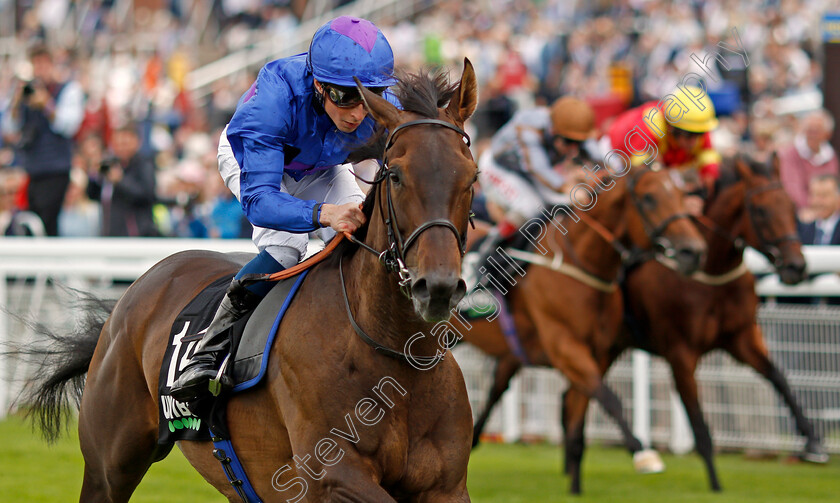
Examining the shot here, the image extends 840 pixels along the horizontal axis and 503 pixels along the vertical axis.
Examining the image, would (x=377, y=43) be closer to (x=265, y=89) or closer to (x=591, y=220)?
(x=265, y=89)

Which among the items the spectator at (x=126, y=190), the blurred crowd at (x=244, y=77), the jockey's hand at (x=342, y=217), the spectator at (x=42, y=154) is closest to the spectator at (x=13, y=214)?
the blurred crowd at (x=244, y=77)

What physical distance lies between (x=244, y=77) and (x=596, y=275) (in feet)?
36.4

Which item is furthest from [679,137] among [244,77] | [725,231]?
[244,77]

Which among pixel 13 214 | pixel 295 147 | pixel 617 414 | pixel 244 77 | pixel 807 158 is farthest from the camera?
pixel 244 77

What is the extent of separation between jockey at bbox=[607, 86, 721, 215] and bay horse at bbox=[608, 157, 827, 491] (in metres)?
0.28

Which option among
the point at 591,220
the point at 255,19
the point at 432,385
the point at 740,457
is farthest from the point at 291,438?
the point at 255,19

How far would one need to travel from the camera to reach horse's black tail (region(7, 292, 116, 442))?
455 centimetres

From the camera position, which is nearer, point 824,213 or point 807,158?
→ point 824,213

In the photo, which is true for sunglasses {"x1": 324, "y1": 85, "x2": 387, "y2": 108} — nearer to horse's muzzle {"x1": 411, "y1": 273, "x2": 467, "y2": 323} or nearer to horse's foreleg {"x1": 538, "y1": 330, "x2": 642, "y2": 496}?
horse's muzzle {"x1": 411, "y1": 273, "x2": 467, "y2": 323}

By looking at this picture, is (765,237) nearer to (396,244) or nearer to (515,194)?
(515,194)

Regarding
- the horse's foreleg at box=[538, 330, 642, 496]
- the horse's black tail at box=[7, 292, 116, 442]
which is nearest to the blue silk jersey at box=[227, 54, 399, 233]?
the horse's black tail at box=[7, 292, 116, 442]

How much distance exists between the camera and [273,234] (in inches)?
147

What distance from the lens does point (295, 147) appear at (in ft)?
11.8

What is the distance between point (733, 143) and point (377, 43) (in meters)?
7.67
